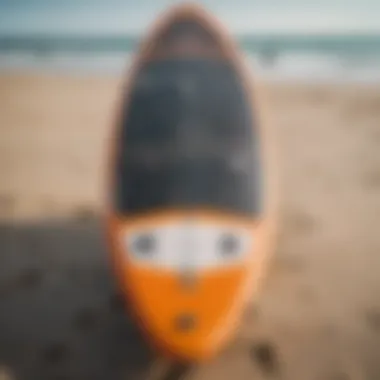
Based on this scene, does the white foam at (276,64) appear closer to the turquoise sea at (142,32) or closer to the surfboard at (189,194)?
the turquoise sea at (142,32)

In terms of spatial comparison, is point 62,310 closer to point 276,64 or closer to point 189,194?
point 189,194

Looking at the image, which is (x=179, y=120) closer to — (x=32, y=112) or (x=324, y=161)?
(x=324, y=161)

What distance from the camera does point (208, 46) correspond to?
4.18 m

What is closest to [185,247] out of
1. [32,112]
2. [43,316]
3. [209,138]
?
[209,138]

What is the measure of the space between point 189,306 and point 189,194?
2.22 ft

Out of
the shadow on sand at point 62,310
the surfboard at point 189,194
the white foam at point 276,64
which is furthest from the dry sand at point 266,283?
the white foam at point 276,64

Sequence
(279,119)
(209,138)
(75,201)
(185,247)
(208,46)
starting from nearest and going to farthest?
(185,247), (209,138), (208,46), (75,201), (279,119)

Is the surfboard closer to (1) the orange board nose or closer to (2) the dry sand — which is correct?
(1) the orange board nose

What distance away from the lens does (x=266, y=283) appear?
4.09 m

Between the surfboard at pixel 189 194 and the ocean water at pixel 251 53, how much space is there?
21.6 feet

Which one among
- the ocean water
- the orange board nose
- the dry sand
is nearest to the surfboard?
the orange board nose

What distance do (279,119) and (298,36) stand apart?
5.60 m

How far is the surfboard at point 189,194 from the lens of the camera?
10.4 feet

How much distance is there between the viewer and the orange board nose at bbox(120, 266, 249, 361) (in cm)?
305
